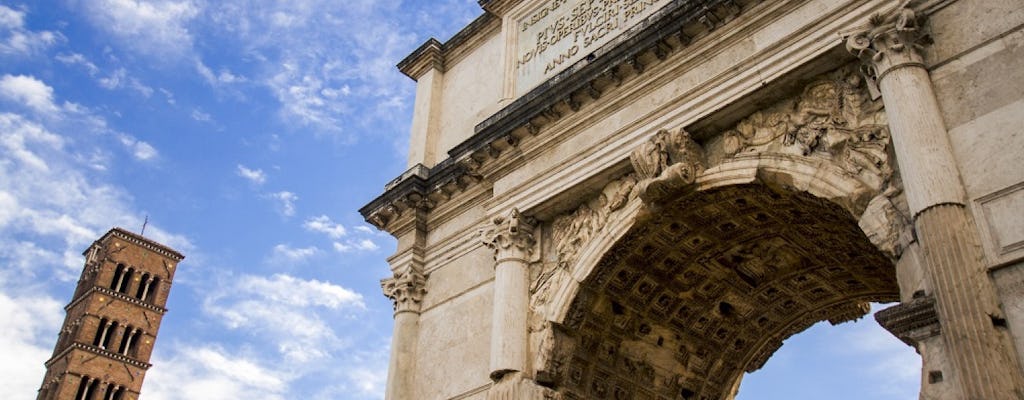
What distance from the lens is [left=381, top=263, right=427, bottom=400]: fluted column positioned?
43.5 ft

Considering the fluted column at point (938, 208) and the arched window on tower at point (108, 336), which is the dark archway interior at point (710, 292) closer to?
the fluted column at point (938, 208)

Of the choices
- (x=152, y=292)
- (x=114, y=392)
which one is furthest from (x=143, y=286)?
(x=114, y=392)

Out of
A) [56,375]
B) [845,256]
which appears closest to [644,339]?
[845,256]

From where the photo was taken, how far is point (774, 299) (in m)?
13.8

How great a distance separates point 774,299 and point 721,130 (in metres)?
3.66

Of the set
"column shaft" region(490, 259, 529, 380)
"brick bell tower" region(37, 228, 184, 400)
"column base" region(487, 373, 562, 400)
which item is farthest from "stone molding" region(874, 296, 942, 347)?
"brick bell tower" region(37, 228, 184, 400)

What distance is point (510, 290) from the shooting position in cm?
1219

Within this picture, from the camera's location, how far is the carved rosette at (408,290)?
46.0 feet

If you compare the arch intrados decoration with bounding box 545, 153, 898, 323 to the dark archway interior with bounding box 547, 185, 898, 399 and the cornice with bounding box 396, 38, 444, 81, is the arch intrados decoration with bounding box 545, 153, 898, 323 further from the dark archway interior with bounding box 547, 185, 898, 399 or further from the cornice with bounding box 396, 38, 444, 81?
the cornice with bounding box 396, 38, 444, 81

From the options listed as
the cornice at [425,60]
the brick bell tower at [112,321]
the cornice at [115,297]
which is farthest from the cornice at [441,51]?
the cornice at [115,297]

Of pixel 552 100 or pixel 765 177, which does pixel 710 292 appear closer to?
pixel 765 177

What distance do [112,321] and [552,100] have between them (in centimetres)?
5059

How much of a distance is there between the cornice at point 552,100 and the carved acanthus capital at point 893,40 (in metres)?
1.87

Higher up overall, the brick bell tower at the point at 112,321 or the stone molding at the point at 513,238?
the brick bell tower at the point at 112,321
